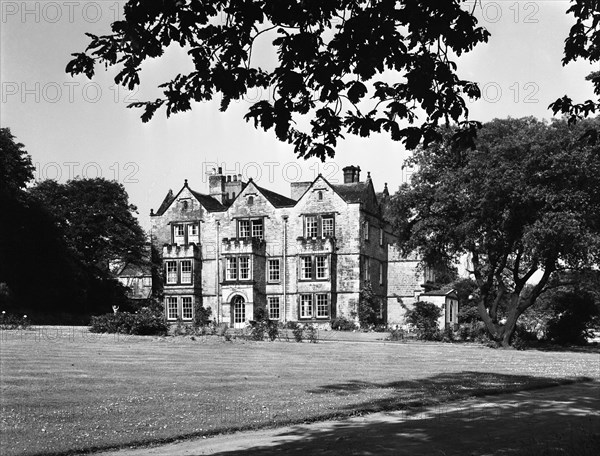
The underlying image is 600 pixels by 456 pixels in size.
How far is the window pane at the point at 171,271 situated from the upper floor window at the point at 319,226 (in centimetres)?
1212

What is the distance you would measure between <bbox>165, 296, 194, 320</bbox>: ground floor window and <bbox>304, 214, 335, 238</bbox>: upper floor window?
39.1 feet

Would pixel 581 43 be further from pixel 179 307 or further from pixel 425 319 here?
pixel 179 307

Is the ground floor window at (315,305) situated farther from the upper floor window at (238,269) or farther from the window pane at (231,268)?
the window pane at (231,268)

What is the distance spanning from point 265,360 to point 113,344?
7.01 meters

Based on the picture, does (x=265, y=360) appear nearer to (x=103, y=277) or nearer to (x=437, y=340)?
(x=437, y=340)

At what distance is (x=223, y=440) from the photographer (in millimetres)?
11727

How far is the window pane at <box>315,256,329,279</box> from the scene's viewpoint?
6066 cm

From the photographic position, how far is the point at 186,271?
6450 cm

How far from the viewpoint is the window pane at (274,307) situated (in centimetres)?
6259

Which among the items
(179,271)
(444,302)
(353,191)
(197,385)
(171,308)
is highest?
(353,191)

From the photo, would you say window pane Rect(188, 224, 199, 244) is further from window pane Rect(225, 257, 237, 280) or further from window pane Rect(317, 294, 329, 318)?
window pane Rect(317, 294, 329, 318)

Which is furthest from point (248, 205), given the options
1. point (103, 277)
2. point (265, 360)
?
point (265, 360)

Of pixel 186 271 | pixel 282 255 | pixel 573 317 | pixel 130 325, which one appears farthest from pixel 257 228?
pixel 130 325

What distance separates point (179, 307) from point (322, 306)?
13.0 m
